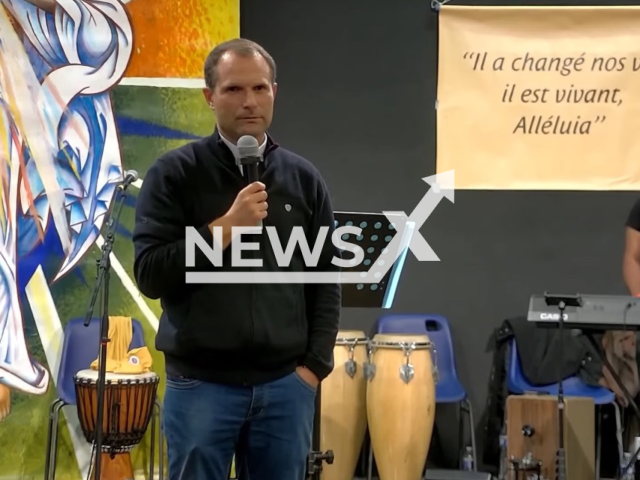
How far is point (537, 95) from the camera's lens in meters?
4.82

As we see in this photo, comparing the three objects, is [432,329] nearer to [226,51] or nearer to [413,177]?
[413,177]

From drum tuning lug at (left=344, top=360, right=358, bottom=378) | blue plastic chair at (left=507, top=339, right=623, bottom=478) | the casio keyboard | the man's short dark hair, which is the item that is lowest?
blue plastic chair at (left=507, top=339, right=623, bottom=478)

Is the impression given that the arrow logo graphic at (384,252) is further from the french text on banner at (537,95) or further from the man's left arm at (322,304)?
the french text on banner at (537,95)

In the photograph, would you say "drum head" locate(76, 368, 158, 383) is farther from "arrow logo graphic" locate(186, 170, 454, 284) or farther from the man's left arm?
the man's left arm

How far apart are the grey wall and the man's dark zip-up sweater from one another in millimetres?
2943

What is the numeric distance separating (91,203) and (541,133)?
268 cm

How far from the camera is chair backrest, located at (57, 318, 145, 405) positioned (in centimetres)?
418

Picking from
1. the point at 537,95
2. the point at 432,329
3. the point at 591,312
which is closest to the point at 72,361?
the point at 432,329

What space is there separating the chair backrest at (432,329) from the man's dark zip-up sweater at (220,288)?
8.75ft

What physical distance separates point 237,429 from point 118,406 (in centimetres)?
227

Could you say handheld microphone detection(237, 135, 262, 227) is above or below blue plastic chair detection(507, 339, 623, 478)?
above

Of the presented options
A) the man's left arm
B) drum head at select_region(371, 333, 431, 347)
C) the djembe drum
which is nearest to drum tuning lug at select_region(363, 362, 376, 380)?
drum head at select_region(371, 333, 431, 347)

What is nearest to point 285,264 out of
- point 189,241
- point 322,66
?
point 189,241

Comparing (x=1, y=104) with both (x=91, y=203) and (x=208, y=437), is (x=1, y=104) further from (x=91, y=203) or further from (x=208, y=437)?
(x=208, y=437)
